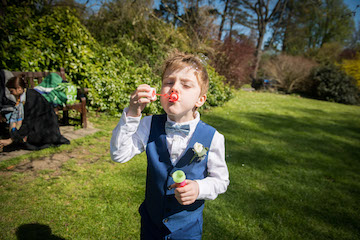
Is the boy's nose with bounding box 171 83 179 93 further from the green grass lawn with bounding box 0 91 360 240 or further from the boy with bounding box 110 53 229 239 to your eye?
the green grass lawn with bounding box 0 91 360 240

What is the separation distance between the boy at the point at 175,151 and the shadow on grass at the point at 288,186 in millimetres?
1240

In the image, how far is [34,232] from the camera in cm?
210

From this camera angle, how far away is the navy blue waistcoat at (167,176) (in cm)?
135

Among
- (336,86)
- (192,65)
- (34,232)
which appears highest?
(336,86)

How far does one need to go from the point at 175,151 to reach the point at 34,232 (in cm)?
184

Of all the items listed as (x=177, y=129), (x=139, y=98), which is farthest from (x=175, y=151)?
(x=139, y=98)

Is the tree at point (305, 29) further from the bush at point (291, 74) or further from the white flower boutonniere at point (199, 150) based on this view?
the white flower boutonniere at point (199, 150)

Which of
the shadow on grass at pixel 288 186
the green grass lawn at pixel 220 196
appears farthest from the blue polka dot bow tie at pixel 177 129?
the shadow on grass at pixel 288 186

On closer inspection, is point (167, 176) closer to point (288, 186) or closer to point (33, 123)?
point (288, 186)

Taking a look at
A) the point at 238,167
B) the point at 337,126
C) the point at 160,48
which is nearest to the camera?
the point at 238,167

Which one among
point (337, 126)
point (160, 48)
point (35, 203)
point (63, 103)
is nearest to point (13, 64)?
point (63, 103)

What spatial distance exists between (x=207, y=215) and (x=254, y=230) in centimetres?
58

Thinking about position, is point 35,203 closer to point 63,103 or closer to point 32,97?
point 32,97

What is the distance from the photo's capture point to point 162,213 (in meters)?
1.36
